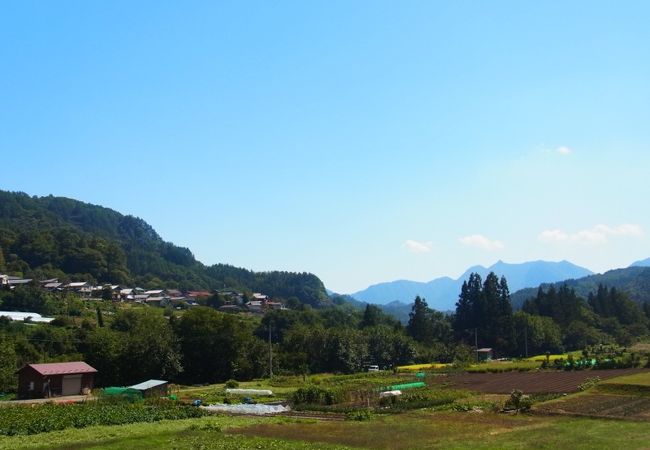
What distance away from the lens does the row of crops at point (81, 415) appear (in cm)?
2936

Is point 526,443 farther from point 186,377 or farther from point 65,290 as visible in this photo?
point 65,290

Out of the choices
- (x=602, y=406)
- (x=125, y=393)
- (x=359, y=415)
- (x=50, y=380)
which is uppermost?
(x=50, y=380)

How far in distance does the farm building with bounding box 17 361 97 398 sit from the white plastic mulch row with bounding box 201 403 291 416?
59.0 feet

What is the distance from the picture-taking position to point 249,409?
4066cm

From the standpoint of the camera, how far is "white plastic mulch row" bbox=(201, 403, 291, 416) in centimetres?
3961

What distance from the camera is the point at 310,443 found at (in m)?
25.7

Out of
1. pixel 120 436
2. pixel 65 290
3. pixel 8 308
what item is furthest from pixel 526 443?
pixel 65 290

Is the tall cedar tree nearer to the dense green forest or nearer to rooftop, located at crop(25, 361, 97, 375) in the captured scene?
the dense green forest

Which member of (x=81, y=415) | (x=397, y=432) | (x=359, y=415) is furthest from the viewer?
(x=359, y=415)

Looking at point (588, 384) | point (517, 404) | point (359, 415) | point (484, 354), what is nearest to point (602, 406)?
point (517, 404)

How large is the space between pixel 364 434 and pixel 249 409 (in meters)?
14.6

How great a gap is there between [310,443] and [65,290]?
434 feet

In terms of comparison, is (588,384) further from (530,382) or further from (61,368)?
(61,368)

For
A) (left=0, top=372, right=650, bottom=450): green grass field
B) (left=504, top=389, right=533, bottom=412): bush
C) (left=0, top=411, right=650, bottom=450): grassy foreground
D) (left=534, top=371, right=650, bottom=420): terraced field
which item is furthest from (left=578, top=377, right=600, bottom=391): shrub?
(left=0, top=411, right=650, bottom=450): grassy foreground
